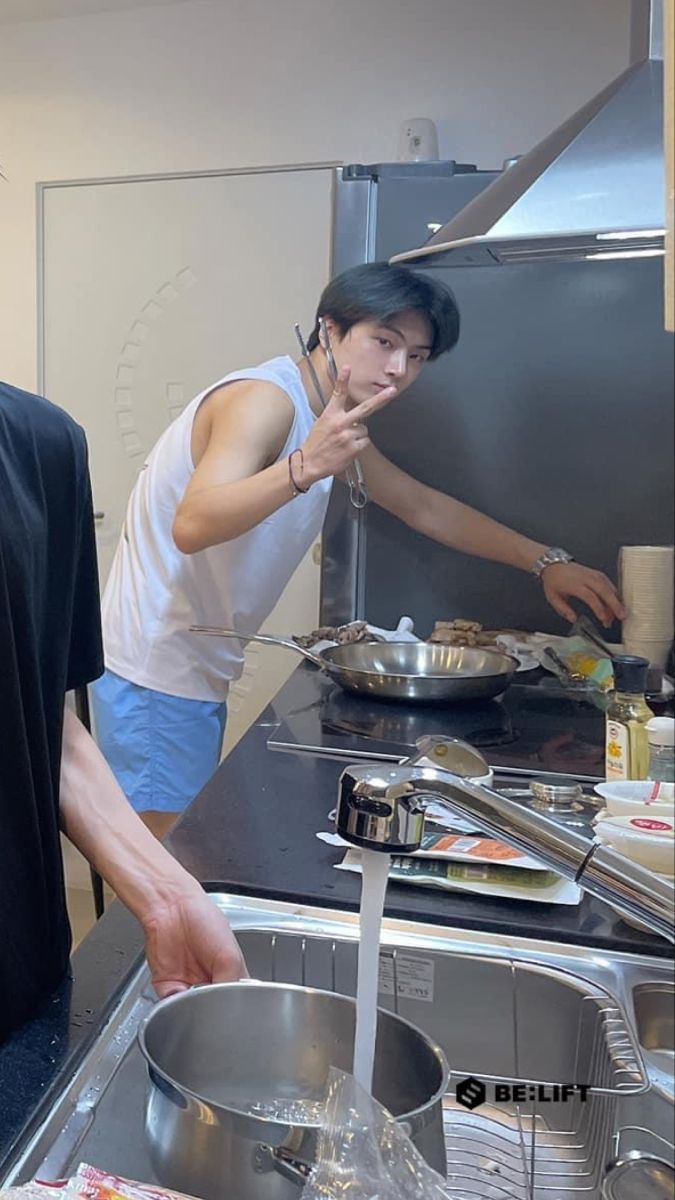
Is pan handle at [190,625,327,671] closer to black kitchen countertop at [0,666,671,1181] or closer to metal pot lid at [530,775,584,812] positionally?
black kitchen countertop at [0,666,671,1181]

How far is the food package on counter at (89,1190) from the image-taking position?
1.52ft

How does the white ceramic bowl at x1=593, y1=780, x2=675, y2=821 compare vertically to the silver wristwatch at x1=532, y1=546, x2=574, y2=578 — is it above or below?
below

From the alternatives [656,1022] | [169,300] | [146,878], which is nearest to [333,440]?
[146,878]

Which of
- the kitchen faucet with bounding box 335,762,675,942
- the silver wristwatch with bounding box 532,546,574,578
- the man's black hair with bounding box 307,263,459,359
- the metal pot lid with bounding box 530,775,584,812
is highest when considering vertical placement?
the man's black hair with bounding box 307,263,459,359

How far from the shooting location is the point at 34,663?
27.7 inches

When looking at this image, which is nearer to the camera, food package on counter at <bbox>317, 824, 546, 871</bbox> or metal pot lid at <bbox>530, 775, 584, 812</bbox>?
food package on counter at <bbox>317, 824, 546, 871</bbox>

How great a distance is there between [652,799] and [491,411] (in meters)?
1.41

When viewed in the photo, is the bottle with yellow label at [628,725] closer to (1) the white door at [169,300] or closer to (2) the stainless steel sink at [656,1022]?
(2) the stainless steel sink at [656,1022]

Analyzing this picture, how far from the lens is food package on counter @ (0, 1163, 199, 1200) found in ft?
1.52

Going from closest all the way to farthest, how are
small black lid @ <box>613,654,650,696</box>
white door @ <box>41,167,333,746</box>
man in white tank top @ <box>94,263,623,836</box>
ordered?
small black lid @ <box>613,654,650,696</box>
man in white tank top @ <box>94,263,623,836</box>
white door @ <box>41,167,333,746</box>

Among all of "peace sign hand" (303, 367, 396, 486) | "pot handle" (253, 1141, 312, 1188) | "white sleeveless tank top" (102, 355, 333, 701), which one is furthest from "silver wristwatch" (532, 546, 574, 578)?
"pot handle" (253, 1141, 312, 1188)

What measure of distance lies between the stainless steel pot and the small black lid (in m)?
0.55

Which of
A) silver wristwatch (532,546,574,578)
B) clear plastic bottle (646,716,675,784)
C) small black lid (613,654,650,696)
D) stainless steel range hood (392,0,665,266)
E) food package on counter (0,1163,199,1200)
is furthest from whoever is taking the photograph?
silver wristwatch (532,546,574,578)

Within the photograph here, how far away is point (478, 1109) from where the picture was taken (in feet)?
2.36
